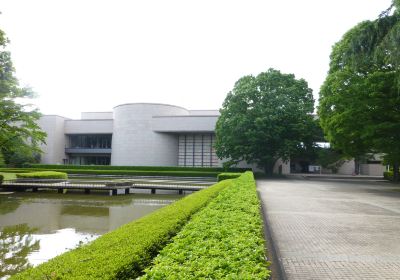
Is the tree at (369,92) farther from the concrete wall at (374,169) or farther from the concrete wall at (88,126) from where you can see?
the concrete wall at (88,126)

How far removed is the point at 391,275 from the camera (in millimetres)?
5398

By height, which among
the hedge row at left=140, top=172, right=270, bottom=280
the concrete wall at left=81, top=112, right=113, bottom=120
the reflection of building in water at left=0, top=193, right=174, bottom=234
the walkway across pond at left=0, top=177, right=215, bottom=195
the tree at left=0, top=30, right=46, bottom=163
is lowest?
the reflection of building in water at left=0, top=193, right=174, bottom=234

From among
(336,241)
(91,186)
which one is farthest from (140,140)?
(336,241)

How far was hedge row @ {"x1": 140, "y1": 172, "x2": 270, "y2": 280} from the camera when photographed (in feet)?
10.7

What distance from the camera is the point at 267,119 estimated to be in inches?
1283

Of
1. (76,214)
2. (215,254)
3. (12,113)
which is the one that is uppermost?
(12,113)

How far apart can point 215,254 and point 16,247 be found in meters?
7.39

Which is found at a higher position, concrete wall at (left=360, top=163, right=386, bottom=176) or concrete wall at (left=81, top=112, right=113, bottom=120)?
concrete wall at (left=81, top=112, right=113, bottom=120)

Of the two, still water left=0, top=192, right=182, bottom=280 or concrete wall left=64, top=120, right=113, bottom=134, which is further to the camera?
concrete wall left=64, top=120, right=113, bottom=134

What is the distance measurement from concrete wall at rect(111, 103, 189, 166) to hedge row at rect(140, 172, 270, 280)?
41.9 meters

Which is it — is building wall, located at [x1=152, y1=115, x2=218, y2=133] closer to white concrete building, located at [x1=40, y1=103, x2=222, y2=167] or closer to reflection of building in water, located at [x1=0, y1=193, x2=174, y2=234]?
white concrete building, located at [x1=40, y1=103, x2=222, y2=167]

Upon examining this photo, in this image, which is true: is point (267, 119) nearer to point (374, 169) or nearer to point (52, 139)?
point (374, 169)

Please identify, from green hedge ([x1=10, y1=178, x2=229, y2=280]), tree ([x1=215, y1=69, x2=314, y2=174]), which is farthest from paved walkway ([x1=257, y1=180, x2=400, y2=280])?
tree ([x1=215, y1=69, x2=314, y2=174])

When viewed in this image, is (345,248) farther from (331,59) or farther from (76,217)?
(331,59)
